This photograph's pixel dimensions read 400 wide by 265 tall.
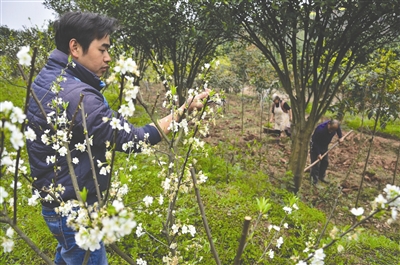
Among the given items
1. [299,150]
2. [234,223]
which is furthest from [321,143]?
[234,223]

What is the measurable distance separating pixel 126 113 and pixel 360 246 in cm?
460

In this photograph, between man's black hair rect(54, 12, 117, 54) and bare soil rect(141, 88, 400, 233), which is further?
bare soil rect(141, 88, 400, 233)

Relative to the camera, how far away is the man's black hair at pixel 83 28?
1587 millimetres

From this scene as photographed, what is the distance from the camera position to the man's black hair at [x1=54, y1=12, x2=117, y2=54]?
1.59 m

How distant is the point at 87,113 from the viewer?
1.41 metres

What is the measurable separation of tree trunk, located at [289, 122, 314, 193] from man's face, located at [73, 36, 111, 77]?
13.9ft

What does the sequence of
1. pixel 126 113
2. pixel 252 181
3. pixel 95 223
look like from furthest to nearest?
pixel 252 181, pixel 126 113, pixel 95 223

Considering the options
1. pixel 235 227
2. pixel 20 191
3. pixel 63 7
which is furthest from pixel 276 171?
pixel 63 7

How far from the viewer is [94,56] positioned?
163cm

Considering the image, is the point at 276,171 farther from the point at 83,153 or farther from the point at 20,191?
the point at 83,153

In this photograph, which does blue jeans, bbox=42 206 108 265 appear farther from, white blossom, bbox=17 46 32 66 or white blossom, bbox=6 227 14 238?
white blossom, bbox=17 46 32 66

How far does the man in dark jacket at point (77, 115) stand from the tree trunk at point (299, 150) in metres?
4.03

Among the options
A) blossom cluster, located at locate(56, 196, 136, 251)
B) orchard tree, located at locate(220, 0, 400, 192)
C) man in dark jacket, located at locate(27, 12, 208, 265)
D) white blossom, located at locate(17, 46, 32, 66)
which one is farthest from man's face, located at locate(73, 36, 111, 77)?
orchard tree, located at locate(220, 0, 400, 192)

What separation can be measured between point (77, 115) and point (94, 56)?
403 millimetres
